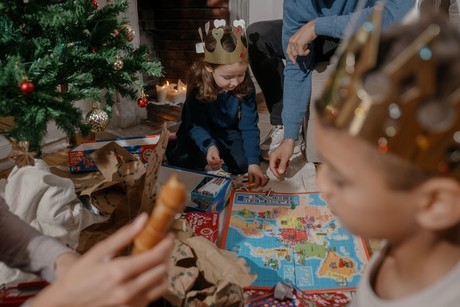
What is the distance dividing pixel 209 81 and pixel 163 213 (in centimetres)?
110

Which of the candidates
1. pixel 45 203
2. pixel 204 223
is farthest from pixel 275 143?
pixel 45 203

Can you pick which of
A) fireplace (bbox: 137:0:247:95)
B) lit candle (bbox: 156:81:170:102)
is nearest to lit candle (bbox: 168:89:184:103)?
lit candle (bbox: 156:81:170:102)

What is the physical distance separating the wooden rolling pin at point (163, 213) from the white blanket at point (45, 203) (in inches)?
22.8

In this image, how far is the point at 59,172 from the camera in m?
1.41

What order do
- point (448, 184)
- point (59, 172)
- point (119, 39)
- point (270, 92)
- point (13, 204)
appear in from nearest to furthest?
point (448, 184) → point (13, 204) → point (119, 39) → point (59, 172) → point (270, 92)

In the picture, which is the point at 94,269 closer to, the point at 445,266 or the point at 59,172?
the point at 445,266

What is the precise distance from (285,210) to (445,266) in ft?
2.47

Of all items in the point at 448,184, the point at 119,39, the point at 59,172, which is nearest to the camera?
the point at 448,184

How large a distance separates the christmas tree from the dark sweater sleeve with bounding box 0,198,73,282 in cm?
31

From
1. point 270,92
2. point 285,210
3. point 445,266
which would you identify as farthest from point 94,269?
point 270,92

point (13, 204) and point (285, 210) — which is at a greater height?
point (13, 204)

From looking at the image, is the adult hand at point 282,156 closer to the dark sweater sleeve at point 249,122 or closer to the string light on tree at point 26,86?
the dark sweater sleeve at point 249,122

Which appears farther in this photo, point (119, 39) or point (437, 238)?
point (119, 39)

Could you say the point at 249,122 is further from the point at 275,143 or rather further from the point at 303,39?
the point at 303,39
